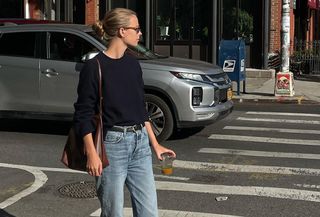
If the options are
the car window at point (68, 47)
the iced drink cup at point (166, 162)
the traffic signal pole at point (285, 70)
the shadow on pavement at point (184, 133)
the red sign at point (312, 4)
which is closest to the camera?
the iced drink cup at point (166, 162)

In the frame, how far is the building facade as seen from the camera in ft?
62.8

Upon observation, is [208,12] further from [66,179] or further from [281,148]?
[66,179]

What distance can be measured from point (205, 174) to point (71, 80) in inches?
108

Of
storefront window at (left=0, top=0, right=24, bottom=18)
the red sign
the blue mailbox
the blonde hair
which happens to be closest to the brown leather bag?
the blonde hair

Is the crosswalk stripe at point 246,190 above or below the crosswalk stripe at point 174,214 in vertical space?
above

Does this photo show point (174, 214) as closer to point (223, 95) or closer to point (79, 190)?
point (79, 190)

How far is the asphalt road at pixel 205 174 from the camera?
5.39 m

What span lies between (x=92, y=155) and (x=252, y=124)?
7.31 metres

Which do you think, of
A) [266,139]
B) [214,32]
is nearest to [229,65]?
[214,32]

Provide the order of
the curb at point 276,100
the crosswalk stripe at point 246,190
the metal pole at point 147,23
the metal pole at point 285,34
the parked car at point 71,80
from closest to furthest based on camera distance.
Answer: the crosswalk stripe at point 246,190
the parked car at point 71,80
the curb at point 276,100
the metal pole at point 285,34
the metal pole at point 147,23

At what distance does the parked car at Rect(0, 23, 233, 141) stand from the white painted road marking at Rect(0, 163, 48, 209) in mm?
1673

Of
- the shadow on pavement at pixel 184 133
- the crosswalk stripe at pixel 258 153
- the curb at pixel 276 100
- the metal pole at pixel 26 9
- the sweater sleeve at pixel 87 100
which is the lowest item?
the crosswalk stripe at pixel 258 153

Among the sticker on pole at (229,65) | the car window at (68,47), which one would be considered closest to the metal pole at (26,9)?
the sticker on pole at (229,65)

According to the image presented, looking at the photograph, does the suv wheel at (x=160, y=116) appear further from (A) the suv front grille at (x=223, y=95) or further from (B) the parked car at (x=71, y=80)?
(A) the suv front grille at (x=223, y=95)
